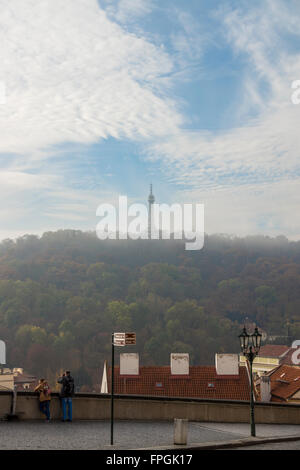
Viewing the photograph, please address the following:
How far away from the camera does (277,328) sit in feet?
577

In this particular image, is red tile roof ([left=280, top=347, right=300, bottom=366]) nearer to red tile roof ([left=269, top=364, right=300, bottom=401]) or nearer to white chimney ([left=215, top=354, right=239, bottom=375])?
red tile roof ([left=269, top=364, right=300, bottom=401])

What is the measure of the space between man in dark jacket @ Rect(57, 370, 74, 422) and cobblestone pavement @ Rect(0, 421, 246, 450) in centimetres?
35

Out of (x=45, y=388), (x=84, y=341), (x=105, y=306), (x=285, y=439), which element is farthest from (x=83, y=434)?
(x=105, y=306)

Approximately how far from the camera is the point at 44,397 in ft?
52.6

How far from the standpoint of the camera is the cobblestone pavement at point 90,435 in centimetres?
1244

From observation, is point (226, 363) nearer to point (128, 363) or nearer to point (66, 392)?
point (128, 363)

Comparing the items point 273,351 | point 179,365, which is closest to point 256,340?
point 179,365

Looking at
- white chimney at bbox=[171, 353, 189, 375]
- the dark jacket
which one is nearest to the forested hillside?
white chimney at bbox=[171, 353, 189, 375]

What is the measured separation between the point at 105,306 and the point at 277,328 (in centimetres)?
5140

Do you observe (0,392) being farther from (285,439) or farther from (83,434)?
(285,439)

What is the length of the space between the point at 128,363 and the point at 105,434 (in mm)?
19289

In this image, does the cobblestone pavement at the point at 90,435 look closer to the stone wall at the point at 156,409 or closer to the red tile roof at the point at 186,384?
the stone wall at the point at 156,409

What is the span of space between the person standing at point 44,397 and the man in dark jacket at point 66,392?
376mm

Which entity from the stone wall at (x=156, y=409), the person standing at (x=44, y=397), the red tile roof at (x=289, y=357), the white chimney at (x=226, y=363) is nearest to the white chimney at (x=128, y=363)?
the white chimney at (x=226, y=363)
